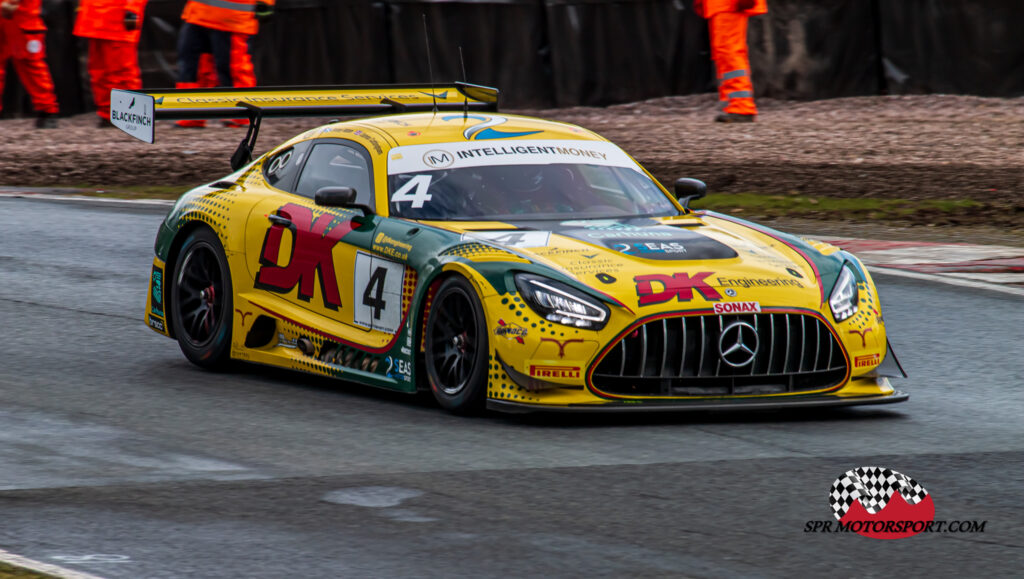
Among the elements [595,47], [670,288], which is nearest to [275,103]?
[670,288]

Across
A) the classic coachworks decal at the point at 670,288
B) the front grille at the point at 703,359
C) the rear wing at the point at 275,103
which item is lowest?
the front grille at the point at 703,359

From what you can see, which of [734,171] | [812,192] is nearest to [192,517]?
[812,192]

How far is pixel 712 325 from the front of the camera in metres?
7.47

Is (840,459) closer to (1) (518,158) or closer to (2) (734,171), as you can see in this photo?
(1) (518,158)

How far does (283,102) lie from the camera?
10344 mm

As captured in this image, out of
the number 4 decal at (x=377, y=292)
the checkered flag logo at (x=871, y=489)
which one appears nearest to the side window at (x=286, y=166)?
the number 4 decal at (x=377, y=292)

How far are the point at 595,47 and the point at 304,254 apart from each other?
16.1m

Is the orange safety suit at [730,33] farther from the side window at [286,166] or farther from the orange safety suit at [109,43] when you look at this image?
the side window at [286,166]

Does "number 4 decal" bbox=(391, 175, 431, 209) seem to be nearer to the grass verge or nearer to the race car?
the race car

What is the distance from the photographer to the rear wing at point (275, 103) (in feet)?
32.6

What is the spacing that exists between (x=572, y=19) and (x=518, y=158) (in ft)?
51.4

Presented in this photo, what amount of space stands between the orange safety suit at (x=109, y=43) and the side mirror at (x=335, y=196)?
15.4 metres

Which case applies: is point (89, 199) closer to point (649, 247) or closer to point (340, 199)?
point (340, 199)

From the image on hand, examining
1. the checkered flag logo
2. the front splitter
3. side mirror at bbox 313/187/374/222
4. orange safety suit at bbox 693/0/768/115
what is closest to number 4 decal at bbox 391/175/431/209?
side mirror at bbox 313/187/374/222
